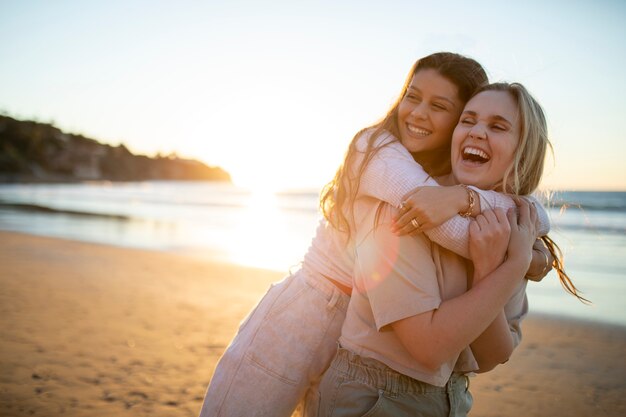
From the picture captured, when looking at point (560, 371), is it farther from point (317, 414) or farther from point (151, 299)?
point (151, 299)

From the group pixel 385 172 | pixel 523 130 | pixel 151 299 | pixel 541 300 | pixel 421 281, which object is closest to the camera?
pixel 421 281

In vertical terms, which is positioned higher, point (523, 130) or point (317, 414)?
point (523, 130)

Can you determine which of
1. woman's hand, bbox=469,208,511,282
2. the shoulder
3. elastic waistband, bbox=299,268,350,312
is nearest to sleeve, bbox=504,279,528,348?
woman's hand, bbox=469,208,511,282

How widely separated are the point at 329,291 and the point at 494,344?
2.51ft

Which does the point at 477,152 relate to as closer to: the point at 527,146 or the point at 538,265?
the point at 527,146

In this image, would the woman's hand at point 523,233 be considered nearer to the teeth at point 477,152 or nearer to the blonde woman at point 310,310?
the blonde woman at point 310,310

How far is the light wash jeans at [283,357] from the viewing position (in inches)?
88.7

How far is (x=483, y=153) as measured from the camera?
221 centimetres

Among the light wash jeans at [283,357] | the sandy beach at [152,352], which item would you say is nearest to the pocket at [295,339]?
the light wash jeans at [283,357]

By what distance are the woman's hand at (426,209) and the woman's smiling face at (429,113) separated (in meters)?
0.75

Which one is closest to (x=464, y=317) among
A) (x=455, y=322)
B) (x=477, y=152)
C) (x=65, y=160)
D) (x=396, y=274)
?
(x=455, y=322)

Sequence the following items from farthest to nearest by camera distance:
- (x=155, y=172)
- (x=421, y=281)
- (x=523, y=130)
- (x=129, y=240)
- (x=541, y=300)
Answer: (x=155, y=172), (x=129, y=240), (x=541, y=300), (x=523, y=130), (x=421, y=281)

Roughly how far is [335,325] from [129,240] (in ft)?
54.7

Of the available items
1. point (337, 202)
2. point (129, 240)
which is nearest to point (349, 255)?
point (337, 202)
